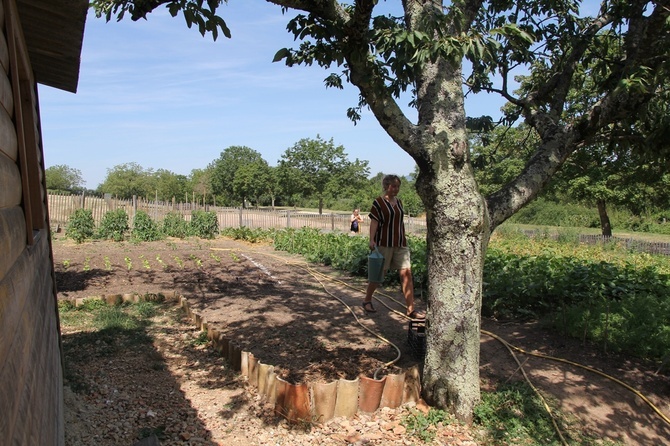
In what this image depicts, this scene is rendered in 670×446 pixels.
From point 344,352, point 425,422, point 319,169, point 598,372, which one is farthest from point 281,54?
point 319,169

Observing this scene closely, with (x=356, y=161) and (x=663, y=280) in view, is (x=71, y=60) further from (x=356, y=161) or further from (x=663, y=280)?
(x=356, y=161)

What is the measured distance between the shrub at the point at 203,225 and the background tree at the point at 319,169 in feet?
76.5

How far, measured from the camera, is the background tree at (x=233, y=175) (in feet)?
179

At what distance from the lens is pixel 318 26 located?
355 cm

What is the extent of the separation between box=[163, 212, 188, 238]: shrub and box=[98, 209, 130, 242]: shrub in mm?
1600

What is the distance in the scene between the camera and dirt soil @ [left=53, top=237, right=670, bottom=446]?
12.3ft

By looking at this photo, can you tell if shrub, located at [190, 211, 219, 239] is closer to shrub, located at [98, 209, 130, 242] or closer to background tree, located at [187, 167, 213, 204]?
shrub, located at [98, 209, 130, 242]

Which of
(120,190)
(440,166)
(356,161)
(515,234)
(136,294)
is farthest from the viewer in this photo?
(120,190)

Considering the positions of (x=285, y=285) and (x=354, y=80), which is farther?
(x=285, y=285)

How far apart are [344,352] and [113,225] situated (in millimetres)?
14370

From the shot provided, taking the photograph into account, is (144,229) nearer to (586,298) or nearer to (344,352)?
(344,352)

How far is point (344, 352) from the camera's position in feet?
16.6

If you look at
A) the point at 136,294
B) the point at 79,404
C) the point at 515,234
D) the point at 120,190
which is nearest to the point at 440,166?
the point at 79,404

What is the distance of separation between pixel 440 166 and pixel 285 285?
578 cm
